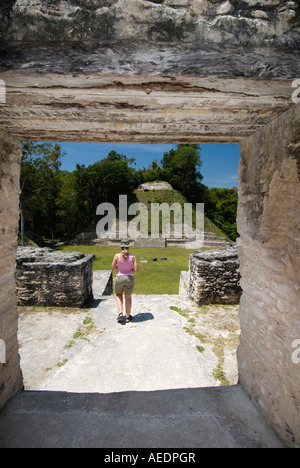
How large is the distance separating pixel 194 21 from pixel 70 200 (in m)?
29.6

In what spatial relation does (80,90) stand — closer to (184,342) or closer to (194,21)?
(194,21)

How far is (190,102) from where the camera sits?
1.57m

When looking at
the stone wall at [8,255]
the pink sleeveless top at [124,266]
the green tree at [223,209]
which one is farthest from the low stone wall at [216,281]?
the green tree at [223,209]

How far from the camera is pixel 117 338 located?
388 cm

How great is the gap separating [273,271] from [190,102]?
143cm

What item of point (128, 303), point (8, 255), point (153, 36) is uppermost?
point (153, 36)

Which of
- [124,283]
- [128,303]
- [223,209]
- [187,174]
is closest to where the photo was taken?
[124,283]

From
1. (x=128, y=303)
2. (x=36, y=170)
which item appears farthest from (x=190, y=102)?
(x=36, y=170)

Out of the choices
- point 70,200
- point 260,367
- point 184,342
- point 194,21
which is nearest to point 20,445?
point 260,367

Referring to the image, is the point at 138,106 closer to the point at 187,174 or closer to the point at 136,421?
the point at 136,421

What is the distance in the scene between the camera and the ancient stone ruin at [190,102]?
1310mm

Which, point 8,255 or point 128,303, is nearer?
point 8,255

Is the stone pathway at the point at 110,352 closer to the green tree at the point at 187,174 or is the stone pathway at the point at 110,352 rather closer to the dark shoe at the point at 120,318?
the dark shoe at the point at 120,318

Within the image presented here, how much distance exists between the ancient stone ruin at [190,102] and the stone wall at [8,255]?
1 centimetres
